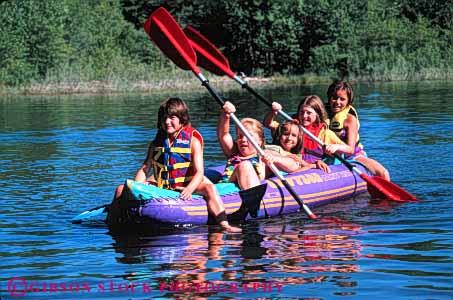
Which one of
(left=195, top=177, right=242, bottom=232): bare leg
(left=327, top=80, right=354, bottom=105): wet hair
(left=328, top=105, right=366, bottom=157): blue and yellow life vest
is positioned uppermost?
(left=327, top=80, right=354, bottom=105): wet hair

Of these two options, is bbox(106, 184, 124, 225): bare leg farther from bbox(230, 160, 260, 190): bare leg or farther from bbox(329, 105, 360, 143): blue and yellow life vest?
bbox(329, 105, 360, 143): blue and yellow life vest

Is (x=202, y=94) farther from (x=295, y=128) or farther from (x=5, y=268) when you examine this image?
(x=5, y=268)

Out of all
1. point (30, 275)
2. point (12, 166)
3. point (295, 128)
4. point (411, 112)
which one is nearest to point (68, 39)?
point (411, 112)

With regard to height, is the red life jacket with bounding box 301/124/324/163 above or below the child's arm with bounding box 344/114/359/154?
below

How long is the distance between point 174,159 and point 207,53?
2.33 metres

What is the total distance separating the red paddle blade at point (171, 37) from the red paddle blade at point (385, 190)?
2.01 m

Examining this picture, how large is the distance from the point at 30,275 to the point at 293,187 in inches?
120

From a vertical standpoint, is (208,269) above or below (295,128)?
below

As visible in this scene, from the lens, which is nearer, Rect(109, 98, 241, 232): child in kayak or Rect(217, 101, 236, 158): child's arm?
Rect(109, 98, 241, 232): child in kayak

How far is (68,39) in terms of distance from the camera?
137 ft

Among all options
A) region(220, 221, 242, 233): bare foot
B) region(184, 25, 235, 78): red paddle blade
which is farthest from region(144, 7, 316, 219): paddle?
region(220, 221, 242, 233): bare foot

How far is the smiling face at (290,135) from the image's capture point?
352 inches

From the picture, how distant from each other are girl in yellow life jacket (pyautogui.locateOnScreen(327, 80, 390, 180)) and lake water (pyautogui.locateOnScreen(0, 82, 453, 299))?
451mm

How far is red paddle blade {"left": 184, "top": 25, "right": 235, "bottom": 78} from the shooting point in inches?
381
